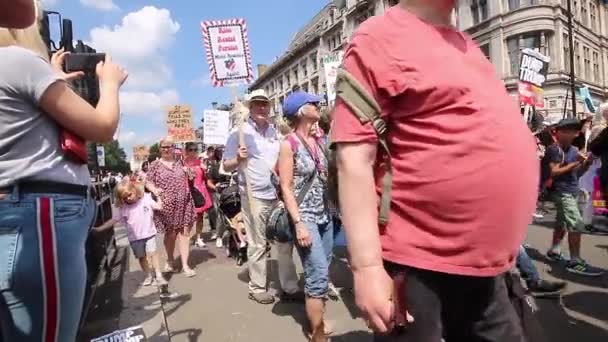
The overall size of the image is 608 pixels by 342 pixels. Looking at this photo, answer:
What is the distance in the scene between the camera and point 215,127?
1174 centimetres

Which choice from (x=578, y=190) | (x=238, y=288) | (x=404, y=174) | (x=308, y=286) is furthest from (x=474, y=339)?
(x=578, y=190)

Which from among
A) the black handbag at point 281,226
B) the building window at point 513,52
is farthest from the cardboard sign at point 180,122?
the building window at point 513,52

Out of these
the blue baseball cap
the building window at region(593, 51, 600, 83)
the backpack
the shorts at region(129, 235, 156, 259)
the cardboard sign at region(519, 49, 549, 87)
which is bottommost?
the shorts at region(129, 235, 156, 259)

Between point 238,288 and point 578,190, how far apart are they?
4244 mm

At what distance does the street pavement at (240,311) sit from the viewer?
11.9ft

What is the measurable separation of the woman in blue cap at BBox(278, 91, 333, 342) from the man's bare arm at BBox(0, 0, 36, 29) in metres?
2.38

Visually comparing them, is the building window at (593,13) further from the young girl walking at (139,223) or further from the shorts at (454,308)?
the shorts at (454,308)

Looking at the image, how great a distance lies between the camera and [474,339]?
148 centimetres

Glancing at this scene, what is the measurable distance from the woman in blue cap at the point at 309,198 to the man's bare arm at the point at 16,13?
238 centimetres

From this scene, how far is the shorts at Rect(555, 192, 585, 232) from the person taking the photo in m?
5.32

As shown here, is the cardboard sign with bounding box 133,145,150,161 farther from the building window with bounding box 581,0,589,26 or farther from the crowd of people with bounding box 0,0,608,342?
the building window with bounding box 581,0,589,26

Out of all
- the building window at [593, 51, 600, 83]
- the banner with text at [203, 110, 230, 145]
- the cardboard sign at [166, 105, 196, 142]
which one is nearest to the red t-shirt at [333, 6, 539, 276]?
the banner with text at [203, 110, 230, 145]

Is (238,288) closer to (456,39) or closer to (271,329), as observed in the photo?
(271,329)

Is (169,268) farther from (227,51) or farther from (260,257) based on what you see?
(227,51)
